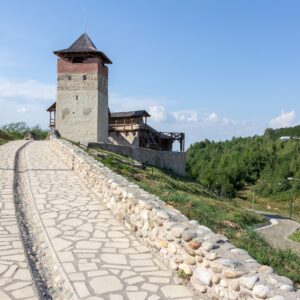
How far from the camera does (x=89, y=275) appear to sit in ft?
14.8

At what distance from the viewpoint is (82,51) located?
31766 millimetres

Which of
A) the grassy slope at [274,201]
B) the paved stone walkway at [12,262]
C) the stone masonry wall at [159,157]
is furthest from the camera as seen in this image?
the grassy slope at [274,201]

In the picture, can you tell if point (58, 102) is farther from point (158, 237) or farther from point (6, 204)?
point (158, 237)

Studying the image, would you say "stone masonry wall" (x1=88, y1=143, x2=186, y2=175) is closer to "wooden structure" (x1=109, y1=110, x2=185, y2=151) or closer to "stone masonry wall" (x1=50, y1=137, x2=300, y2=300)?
"wooden structure" (x1=109, y1=110, x2=185, y2=151)

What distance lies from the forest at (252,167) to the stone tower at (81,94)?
3213cm

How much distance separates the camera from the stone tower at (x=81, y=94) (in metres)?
31.6

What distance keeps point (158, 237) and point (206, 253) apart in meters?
1.33

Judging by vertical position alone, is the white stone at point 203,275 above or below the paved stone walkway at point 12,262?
above

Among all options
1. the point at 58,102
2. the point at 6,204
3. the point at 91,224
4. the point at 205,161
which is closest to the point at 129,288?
the point at 91,224

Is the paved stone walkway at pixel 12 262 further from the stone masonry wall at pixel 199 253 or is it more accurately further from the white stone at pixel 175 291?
the stone masonry wall at pixel 199 253

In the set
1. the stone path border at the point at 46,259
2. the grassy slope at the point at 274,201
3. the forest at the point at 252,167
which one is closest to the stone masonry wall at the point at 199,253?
the stone path border at the point at 46,259

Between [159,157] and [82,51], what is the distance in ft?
38.6

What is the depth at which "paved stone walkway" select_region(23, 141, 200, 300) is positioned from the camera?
4.16 metres

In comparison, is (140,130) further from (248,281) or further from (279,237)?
(248,281)
